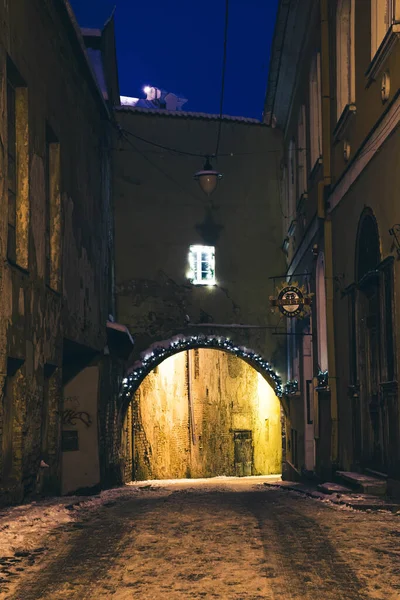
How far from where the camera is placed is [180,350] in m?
20.0

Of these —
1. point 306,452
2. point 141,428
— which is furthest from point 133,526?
point 141,428

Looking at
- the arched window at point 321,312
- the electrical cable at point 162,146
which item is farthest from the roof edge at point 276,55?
the arched window at point 321,312

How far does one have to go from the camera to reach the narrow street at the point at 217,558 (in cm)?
468

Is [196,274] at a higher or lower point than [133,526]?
higher

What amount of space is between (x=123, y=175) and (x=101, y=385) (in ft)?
21.8

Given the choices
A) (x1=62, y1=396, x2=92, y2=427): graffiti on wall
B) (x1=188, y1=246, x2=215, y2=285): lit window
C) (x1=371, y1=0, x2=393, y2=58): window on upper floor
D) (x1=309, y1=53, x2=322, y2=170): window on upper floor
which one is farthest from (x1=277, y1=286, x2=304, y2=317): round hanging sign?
(x1=188, y1=246, x2=215, y2=285): lit window

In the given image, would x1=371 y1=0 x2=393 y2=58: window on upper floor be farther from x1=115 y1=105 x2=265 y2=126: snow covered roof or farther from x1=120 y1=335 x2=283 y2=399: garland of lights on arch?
x1=115 y1=105 x2=265 y2=126: snow covered roof

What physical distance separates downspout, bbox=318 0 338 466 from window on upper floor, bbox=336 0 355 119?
1.85 ft

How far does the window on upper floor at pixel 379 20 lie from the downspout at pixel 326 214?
2870mm

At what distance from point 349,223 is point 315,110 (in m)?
4.21

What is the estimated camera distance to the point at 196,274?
20.4 meters

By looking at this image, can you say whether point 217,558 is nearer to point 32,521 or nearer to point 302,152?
point 32,521

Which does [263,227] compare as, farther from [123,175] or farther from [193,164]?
[123,175]

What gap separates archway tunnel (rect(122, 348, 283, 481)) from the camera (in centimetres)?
2723
